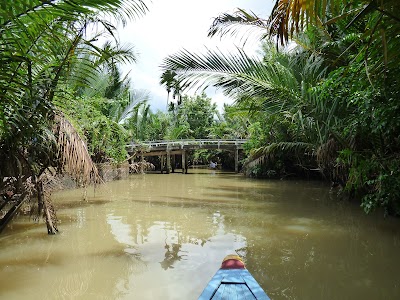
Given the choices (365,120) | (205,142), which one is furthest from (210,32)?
(205,142)

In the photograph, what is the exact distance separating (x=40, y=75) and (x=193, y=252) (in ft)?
11.1

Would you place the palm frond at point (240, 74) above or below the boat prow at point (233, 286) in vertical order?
above

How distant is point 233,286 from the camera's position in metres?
3.02

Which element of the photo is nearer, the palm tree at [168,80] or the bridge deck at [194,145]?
the palm tree at [168,80]

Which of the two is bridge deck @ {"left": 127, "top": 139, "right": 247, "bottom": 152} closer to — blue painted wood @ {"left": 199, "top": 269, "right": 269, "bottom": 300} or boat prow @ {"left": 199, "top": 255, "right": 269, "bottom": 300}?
boat prow @ {"left": 199, "top": 255, "right": 269, "bottom": 300}

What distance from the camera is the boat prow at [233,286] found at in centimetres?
283

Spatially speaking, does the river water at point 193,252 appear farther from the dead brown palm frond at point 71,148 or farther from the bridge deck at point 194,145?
the bridge deck at point 194,145

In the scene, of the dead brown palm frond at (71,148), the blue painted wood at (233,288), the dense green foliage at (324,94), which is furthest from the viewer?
the dense green foliage at (324,94)

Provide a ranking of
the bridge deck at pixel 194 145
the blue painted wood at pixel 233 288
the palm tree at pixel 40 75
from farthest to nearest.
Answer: the bridge deck at pixel 194 145 < the blue painted wood at pixel 233 288 < the palm tree at pixel 40 75

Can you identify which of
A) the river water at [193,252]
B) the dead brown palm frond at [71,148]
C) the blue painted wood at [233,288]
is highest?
the dead brown palm frond at [71,148]

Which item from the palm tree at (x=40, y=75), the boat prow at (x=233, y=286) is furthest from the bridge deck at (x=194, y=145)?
the boat prow at (x=233, y=286)

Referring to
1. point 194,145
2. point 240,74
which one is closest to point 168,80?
point 240,74

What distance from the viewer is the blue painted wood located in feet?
9.26

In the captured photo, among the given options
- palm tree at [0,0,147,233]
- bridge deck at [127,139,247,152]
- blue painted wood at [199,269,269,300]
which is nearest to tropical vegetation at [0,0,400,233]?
palm tree at [0,0,147,233]
